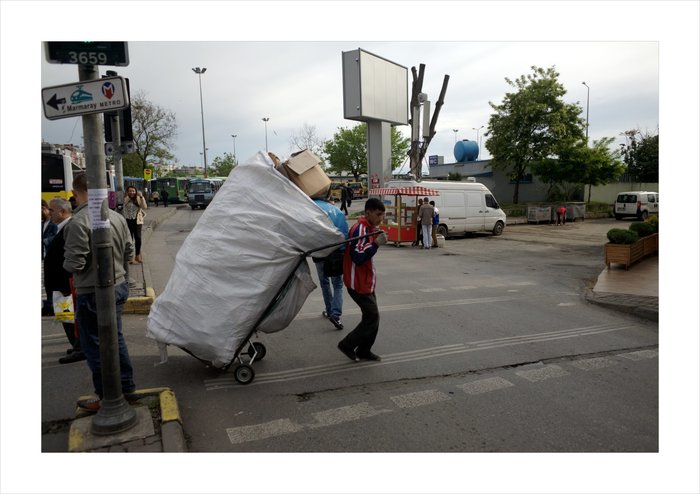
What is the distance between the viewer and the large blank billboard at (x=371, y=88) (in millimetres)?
17125

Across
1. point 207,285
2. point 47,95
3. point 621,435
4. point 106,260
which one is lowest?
point 621,435

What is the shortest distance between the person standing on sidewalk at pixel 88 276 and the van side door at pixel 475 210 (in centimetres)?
1729

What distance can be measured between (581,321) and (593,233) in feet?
58.3

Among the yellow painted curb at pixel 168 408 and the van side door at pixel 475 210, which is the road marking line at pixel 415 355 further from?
the van side door at pixel 475 210

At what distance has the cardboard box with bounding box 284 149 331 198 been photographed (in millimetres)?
4602

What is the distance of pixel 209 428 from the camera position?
376 cm

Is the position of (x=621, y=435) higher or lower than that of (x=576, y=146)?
lower

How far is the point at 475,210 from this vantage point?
20.3 metres

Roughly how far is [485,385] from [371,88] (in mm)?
14824

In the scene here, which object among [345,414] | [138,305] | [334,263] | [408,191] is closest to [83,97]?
[334,263]

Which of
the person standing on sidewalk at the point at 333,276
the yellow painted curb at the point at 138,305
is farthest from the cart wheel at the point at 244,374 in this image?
the yellow painted curb at the point at 138,305

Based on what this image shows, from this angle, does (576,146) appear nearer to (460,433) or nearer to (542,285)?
(542,285)

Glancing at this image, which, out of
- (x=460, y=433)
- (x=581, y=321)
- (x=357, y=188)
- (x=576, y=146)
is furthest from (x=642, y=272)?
(x=357, y=188)

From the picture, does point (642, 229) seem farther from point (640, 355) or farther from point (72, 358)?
point (72, 358)
